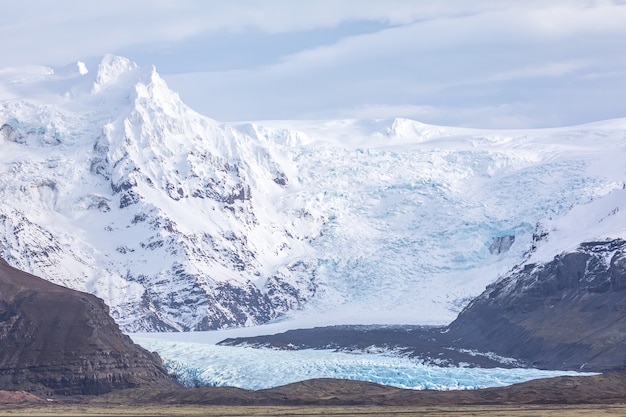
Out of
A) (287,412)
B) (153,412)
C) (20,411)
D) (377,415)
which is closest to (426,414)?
(377,415)

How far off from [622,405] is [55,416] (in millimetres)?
72345

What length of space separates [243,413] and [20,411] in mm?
28428

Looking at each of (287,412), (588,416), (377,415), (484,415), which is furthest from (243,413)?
(588,416)

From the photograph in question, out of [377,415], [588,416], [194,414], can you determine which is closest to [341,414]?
[377,415]

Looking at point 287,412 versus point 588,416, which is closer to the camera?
point 588,416

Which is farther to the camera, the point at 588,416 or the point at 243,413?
the point at 243,413

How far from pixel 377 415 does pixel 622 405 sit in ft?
108

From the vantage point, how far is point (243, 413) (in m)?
198

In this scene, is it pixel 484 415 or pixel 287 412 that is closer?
pixel 484 415

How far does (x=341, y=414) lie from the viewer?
19350 centimetres

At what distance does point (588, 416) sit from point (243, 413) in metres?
45.0

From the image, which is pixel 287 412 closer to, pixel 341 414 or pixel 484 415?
pixel 341 414

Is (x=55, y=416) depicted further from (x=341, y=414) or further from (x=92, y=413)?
(x=341, y=414)

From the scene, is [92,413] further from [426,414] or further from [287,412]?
[426,414]
